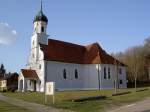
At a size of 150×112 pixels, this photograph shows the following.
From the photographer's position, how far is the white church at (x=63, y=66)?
5491cm

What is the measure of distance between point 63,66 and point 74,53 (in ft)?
18.5

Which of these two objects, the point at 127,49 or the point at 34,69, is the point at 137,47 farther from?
the point at 34,69

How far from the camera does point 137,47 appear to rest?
294 ft

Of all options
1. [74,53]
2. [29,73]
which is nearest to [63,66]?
[74,53]

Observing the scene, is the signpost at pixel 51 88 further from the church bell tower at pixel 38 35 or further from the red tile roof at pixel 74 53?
the church bell tower at pixel 38 35

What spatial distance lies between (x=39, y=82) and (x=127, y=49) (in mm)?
46467

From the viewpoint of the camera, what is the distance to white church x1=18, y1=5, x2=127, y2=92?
54.9m

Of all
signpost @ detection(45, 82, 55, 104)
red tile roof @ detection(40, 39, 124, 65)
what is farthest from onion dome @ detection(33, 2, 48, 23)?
signpost @ detection(45, 82, 55, 104)

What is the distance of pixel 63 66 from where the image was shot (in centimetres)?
5725

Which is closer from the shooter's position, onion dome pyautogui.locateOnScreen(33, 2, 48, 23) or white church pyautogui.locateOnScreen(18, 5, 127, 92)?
white church pyautogui.locateOnScreen(18, 5, 127, 92)

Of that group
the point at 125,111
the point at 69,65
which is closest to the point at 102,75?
the point at 69,65

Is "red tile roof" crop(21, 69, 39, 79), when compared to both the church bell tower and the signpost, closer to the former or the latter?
the church bell tower

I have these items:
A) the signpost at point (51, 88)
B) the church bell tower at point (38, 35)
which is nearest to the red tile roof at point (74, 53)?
the church bell tower at point (38, 35)

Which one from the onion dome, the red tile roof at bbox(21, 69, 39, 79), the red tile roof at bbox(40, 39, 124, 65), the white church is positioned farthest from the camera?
the onion dome
